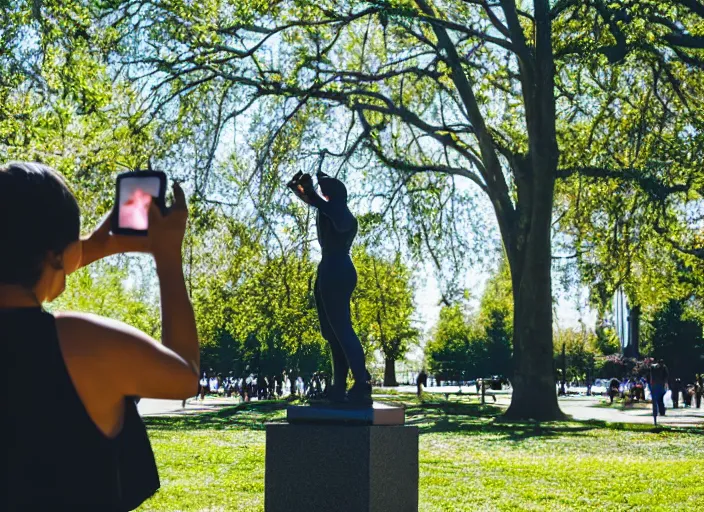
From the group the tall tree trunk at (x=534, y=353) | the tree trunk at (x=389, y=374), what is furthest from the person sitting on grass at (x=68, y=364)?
the tree trunk at (x=389, y=374)

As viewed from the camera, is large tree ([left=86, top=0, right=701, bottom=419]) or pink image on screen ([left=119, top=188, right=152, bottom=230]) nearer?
pink image on screen ([left=119, top=188, right=152, bottom=230])

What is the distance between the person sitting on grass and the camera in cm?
194

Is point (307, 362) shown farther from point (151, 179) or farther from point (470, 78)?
point (151, 179)

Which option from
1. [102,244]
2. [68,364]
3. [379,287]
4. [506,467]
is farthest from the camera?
[379,287]

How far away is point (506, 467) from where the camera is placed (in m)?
14.0

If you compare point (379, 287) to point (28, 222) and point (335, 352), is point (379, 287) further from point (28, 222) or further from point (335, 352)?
point (28, 222)

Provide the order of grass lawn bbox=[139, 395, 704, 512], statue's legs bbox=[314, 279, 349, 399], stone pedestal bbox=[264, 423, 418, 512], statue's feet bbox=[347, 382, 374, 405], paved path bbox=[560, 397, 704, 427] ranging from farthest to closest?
paved path bbox=[560, 397, 704, 427] → grass lawn bbox=[139, 395, 704, 512] → statue's legs bbox=[314, 279, 349, 399] → statue's feet bbox=[347, 382, 374, 405] → stone pedestal bbox=[264, 423, 418, 512]

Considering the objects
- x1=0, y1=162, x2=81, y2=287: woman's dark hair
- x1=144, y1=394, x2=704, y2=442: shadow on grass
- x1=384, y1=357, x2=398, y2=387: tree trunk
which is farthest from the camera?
x1=384, y1=357, x2=398, y2=387: tree trunk

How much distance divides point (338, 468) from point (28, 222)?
5.37 m

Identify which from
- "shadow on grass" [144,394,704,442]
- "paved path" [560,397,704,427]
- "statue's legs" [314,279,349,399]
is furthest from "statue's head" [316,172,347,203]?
"paved path" [560,397,704,427]

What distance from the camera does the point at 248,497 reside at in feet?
34.6

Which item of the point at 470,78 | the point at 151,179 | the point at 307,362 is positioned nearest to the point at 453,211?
the point at 470,78

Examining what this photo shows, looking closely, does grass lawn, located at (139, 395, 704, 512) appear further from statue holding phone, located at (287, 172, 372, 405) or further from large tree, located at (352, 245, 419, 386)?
large tree, located at (352, 245, 419, 386)

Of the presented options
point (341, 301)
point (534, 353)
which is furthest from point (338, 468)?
point (534, 353)
